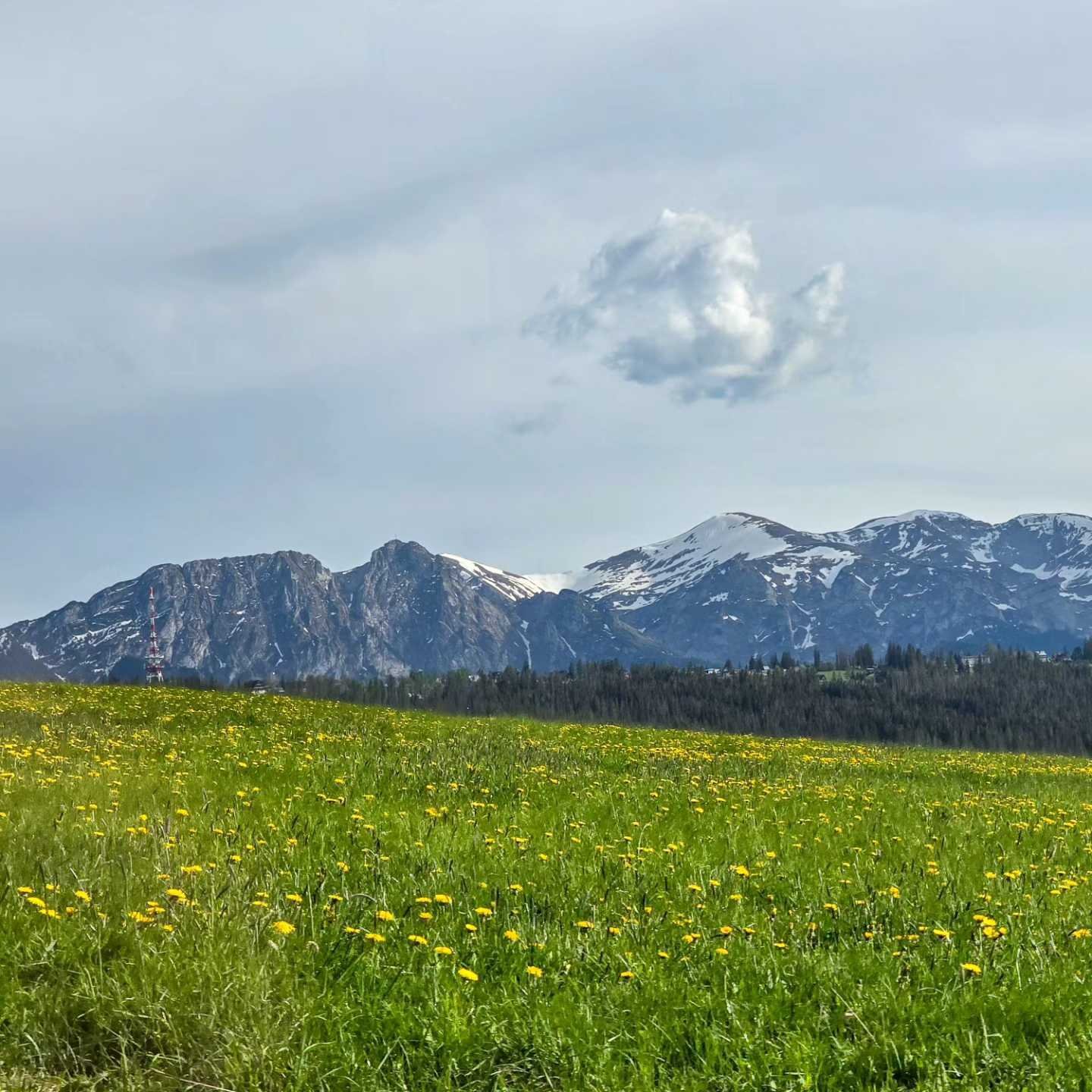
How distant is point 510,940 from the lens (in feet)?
24.5

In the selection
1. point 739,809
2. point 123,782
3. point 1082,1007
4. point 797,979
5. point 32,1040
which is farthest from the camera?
point 739,809

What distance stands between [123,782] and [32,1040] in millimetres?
7218

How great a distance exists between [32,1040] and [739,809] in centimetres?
1055

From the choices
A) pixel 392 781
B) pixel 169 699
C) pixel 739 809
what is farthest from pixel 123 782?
pixel 169 699

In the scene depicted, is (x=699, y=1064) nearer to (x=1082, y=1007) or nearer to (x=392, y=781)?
(x=1082, y=1007)

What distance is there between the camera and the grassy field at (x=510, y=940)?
19.0 ft

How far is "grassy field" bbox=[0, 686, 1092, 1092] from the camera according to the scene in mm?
5801

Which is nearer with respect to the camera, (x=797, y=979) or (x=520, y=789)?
(x=797, y=979)

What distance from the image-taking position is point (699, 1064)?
5.86 meters

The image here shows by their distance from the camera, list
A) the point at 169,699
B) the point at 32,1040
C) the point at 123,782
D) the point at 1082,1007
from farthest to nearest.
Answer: the point at 169,699
the point at 123,782
the point at 1082,1007
the point at 32,1040

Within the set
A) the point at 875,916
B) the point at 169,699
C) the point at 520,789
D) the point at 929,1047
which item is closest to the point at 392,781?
the point at 520,789

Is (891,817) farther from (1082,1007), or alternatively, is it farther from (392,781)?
(1082,1007)

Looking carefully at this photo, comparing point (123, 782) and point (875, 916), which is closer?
→ point (875, 916)

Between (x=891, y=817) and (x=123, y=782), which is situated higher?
(x=123, y=782)
